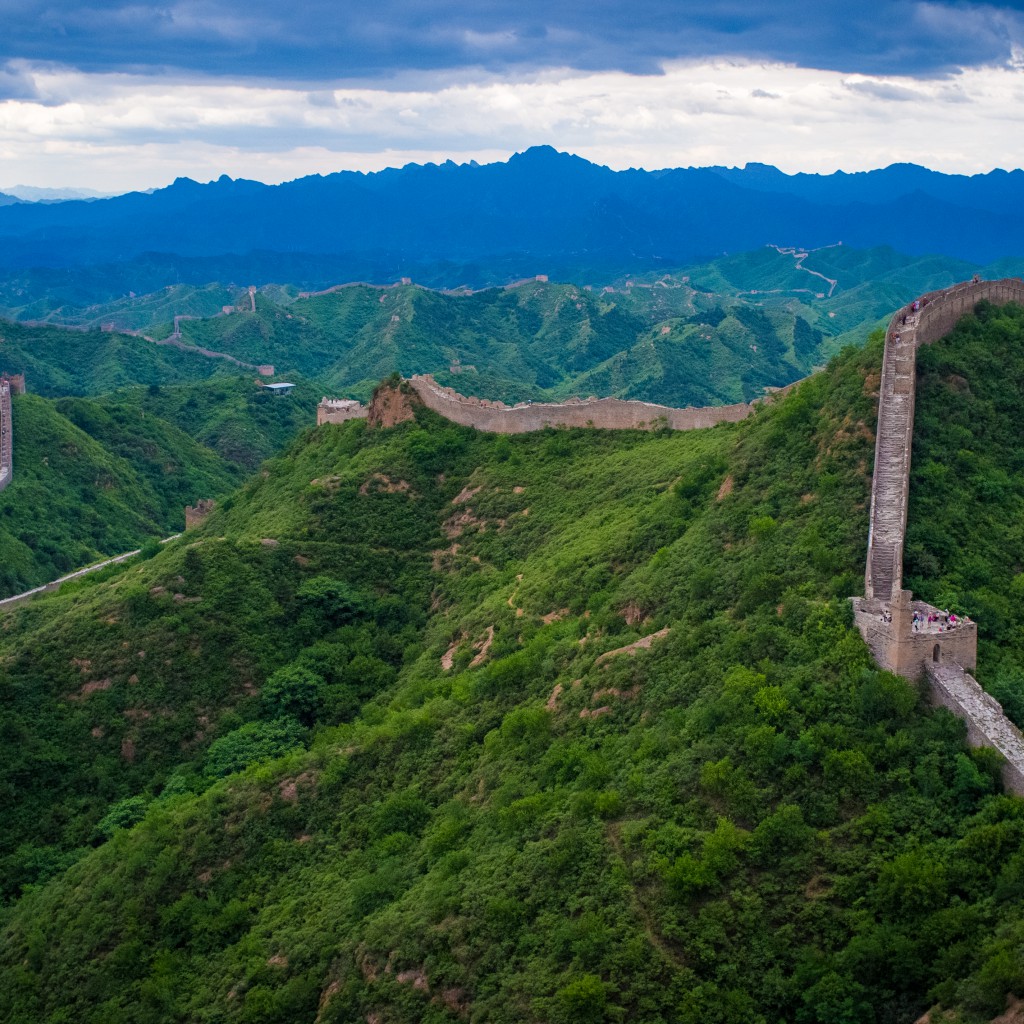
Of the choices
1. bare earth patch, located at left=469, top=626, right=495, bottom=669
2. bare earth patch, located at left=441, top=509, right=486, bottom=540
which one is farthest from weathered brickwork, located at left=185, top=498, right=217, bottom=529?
bare earth patch, located at left=469, top=626, right=495, bottom=669

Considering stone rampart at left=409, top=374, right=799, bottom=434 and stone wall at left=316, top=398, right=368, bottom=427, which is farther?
stone wall at left=316, top=398, right=368, bottom=427

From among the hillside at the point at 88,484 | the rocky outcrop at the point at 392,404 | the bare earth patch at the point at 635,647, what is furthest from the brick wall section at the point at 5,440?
the bare earth patch at the point at 635,647

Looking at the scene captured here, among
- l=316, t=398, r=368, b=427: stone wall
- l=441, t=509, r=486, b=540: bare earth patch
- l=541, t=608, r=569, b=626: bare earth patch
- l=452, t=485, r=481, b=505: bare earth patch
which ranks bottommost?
l=541, t=608, r=569, b=626: bare earth patch

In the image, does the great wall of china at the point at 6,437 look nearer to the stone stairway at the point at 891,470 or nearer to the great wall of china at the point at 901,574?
the great wall of china at the point at 901,574


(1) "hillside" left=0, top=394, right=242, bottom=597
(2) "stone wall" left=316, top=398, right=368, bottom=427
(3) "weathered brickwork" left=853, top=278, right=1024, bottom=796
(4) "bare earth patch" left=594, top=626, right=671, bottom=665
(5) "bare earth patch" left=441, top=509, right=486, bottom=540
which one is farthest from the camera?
(1) "hillside" left=0, top=394, right=242, bottom=597

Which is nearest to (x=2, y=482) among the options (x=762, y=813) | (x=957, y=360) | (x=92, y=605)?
(x=92, y=605)

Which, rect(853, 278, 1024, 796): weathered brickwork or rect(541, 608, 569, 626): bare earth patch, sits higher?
rect(853, 278, 1024, 796): weathered brickwork

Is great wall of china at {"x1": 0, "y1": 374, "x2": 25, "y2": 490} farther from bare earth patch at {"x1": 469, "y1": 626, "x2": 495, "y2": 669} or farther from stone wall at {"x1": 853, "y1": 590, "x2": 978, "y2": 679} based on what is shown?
stone wall at {"x1": 853, "y1": 590, "x2": 978, "y2": 679}

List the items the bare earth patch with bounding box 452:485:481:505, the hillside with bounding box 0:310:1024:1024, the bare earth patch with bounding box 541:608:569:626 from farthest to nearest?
the bare earth patch with bounding box 452:485:481:505, the bare earth patch with bounding box 541:608:569:626, the hillside with bounding box 0:310:1024:1024
